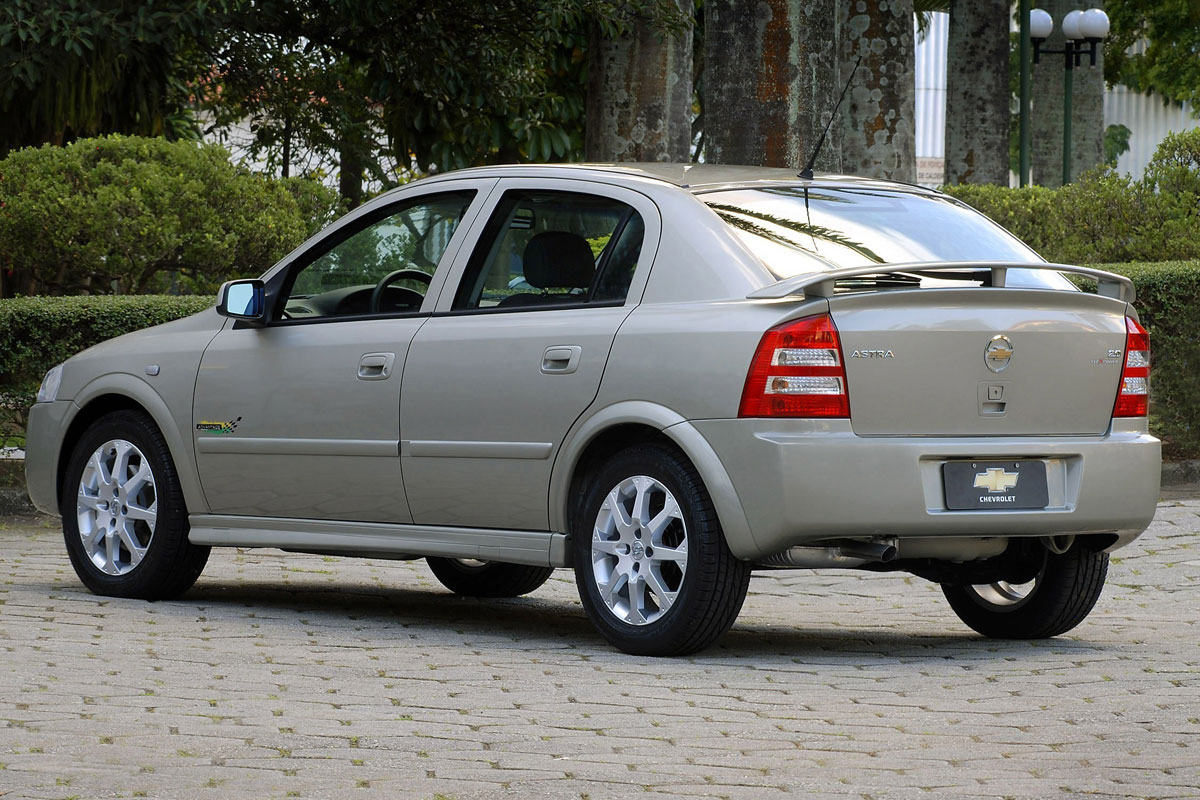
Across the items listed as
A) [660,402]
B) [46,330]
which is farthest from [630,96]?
[660,402]

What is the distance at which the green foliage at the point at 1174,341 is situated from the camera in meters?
12.3

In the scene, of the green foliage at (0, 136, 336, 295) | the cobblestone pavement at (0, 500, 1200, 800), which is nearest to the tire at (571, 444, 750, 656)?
the cobblestone pavement at (0, 500, 1200, 800)

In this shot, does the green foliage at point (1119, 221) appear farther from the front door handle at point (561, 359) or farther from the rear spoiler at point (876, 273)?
the front door handle at point (561, 359)

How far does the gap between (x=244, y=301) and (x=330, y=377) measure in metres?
0.59

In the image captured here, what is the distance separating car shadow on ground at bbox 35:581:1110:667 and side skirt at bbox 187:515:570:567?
0.99ft

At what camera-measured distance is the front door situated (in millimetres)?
7309

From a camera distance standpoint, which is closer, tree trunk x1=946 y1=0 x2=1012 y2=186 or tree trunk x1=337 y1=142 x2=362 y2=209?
tree trunk x1=946 y1=0 x2=1012 y2=186

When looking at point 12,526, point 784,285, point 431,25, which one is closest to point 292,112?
point 431,25

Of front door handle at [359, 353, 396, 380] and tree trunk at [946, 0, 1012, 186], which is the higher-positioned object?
tree trunk at [946, 0, 1012, 186]

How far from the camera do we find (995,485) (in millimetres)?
6266

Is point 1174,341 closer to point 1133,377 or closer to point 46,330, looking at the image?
point 1133,377

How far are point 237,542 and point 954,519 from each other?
3.07 m

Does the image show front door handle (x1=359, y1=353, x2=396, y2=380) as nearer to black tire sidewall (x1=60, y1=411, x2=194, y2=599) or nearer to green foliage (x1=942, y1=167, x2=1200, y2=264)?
black tire sidewall (x1=60, y1=411, x2=194, y2=599)

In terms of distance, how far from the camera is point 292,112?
72.2ft
